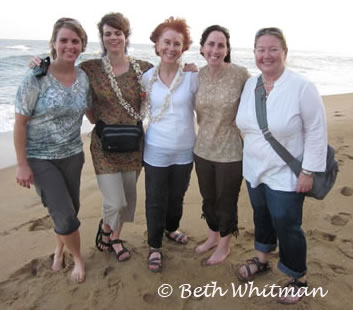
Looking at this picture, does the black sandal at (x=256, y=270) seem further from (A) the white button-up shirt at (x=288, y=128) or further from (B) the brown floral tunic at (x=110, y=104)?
(B) the brown floral tunic at (x=110, y=104)

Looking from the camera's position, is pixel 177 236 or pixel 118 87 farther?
pixel 177 236

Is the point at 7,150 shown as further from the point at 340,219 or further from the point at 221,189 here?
the point at 340,219

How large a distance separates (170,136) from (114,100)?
19.6 inches

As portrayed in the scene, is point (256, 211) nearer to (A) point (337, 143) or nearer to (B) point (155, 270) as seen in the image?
(B) point (155, 270)

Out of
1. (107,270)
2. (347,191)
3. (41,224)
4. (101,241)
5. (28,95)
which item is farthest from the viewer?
(347,191)

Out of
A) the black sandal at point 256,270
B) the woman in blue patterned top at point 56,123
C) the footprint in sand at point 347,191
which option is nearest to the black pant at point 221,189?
the black sandal at point 256,270

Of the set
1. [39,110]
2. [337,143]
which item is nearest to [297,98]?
[39,110]

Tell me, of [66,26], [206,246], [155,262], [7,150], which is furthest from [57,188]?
[7,150]

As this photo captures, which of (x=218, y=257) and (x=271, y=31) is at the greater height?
(x=271, y=31)

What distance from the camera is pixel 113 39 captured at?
2.64 m

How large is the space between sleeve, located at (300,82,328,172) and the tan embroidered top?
1.92ft

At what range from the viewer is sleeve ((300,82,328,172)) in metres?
2.05

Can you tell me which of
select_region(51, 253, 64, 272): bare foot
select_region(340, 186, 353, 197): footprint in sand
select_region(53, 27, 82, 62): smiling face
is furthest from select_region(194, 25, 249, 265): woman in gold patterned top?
select_region(340, 186, 353, 197): footprint in sand

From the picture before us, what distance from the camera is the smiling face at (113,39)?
262 cm
